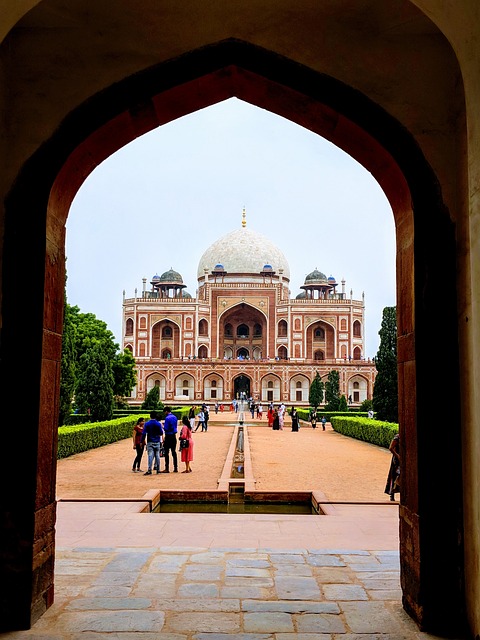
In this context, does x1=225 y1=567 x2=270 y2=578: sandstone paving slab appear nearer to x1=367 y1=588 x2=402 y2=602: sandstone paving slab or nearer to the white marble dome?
x1=367 y1=588 x2=402 y2=602: sandstone paving slab

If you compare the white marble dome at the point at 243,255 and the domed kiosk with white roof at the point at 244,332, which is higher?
the white marble dome at the point at 243,255

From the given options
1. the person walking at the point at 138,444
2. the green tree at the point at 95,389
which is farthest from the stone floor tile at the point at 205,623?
the green tree at the point at 95,389

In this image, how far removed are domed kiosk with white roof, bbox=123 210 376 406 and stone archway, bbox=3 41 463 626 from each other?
37.2 meters

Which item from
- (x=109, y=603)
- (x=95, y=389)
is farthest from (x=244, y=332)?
(x=109, y=603)

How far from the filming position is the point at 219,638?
2.92m

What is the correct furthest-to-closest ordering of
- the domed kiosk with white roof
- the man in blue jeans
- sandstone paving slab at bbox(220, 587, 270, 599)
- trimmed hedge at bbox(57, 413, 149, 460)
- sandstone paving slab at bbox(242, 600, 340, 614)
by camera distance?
1. the domed kiosk with white roof
2. trimmed hedge at bbox(57, 413, 149, 460)
3. the man in blue jeans
4. sandstone paving slab at bbox(220, 587, 270, 599)
5. sandstone paving slab at bbox(242, 600, 340, 614)

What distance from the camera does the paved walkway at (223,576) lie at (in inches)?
121

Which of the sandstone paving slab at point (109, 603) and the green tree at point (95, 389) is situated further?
the green tree at point (95, 389)

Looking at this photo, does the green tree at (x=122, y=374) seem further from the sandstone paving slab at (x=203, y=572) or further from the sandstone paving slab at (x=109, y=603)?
the sandstone paving slab at (x=109, y=603)

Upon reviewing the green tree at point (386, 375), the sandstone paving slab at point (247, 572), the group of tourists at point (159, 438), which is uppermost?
the green tree at point (386, 375)

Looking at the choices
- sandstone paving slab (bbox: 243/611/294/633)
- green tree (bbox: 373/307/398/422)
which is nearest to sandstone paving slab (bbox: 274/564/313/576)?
sandstone paving slab (bbox: 243/611/294/633)

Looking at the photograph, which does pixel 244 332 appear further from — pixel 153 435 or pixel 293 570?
pixel 293 570

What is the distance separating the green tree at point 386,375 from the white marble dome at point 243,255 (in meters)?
33.0

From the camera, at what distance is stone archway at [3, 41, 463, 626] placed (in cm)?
312
